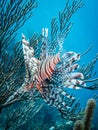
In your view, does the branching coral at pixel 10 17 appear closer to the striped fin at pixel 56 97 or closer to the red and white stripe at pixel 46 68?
the red and white stripe at pixel 46 68

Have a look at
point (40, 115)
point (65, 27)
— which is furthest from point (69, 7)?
point (40, 115)

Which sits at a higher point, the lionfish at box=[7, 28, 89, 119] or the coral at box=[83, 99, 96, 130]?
the lionfish at box=[7, 28, 89, 119]

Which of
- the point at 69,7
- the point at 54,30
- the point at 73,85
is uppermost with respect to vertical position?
the point at 69,7

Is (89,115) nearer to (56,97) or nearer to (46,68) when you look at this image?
(56,97)

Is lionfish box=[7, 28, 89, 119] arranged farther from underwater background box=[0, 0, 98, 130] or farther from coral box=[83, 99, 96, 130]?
underwater background box=[0, 0, 98, 130]

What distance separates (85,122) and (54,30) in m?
2.24

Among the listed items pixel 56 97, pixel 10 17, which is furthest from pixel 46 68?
pixel 10 17

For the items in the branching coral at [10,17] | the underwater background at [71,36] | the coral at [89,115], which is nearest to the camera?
the coral at [89,115]

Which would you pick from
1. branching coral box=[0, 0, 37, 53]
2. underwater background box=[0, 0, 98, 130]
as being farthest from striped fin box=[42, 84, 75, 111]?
underwater background box=[0, 0, 98, 130]

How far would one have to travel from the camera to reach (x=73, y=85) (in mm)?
3264

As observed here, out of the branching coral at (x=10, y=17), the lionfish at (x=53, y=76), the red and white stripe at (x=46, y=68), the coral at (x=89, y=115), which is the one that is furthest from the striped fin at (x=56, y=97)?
the branching coral at (x=10, y=17)

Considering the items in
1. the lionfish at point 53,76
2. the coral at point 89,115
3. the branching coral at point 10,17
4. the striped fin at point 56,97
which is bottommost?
the coral at point 89,115

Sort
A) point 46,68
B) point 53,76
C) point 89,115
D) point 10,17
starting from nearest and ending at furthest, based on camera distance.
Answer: point 89,115
point 46,68
point 53,76
point 10,17

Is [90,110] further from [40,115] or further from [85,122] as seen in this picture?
[40,115]
